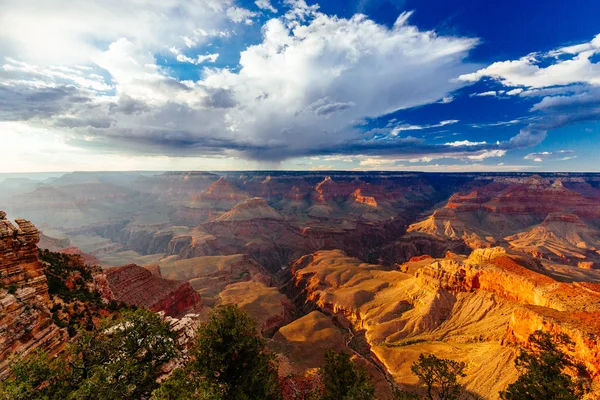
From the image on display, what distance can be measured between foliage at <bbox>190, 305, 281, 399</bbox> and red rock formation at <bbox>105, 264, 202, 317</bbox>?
43.6 metres

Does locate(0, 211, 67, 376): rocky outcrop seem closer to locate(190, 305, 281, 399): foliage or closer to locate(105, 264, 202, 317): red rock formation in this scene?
locate(190, 305, 281, 399): foliage

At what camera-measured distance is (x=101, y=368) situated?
1295cm

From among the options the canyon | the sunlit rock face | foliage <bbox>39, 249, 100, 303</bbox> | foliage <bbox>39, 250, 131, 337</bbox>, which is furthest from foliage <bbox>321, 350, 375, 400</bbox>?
foliage <bbox>39, 249, 100, 303</bbox>

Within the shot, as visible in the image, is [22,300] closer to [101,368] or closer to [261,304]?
[101,368]

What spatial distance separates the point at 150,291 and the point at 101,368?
53.6m

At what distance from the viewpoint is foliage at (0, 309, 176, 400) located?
39.4ft

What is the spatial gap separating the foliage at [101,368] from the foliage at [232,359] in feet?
8.07

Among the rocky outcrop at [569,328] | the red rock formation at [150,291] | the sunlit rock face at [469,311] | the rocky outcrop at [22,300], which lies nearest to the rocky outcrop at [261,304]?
the red rock formation at [150,291]

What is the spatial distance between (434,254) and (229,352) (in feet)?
514

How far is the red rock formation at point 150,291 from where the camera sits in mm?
55200

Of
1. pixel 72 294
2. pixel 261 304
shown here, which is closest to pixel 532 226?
pixel 261 304

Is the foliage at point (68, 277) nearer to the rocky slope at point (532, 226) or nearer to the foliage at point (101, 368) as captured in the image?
the foliage at point (101, 368)

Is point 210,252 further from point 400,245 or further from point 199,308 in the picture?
point 400,245

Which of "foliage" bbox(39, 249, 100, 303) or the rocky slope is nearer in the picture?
"foliage" bbox(39, 249, 100, 303)
